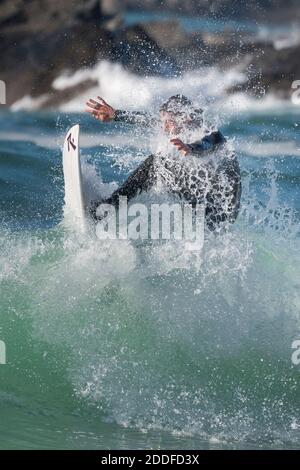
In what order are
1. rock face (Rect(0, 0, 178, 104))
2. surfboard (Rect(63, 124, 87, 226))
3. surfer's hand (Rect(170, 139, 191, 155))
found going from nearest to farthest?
surfer's hand (Rect(170, 139, 191, 155))
surfboard (Rect(63, 124, 87, 226))
rock face (Rect(0, 0, 178, 104))

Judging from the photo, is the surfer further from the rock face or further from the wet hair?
the rock face

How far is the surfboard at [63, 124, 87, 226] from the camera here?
5.55 metres

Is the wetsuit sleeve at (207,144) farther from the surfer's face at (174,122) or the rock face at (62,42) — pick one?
the rock face at (62,42)

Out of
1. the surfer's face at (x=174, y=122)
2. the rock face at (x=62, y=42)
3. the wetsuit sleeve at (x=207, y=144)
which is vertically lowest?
the wetsuit sleeve at (x=207, y=144)

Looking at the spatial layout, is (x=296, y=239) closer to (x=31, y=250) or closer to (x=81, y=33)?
(x=31, y=250)

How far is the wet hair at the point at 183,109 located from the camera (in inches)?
204

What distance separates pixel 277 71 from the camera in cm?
1188

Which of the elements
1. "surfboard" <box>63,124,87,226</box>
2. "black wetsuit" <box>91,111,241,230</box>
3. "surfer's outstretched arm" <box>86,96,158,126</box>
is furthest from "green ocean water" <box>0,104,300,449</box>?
"surfer's outstretched arm" <box>86,96,158,126</box>

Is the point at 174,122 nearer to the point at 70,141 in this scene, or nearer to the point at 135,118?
the point at 135,118

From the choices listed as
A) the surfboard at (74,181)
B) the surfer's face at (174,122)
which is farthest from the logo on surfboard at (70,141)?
the surfer's face at (174,122)

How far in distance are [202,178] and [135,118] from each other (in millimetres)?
628

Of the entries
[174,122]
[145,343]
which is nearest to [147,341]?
[145,343]

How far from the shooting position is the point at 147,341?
512 cm

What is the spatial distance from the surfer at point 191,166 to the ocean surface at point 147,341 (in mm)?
195
